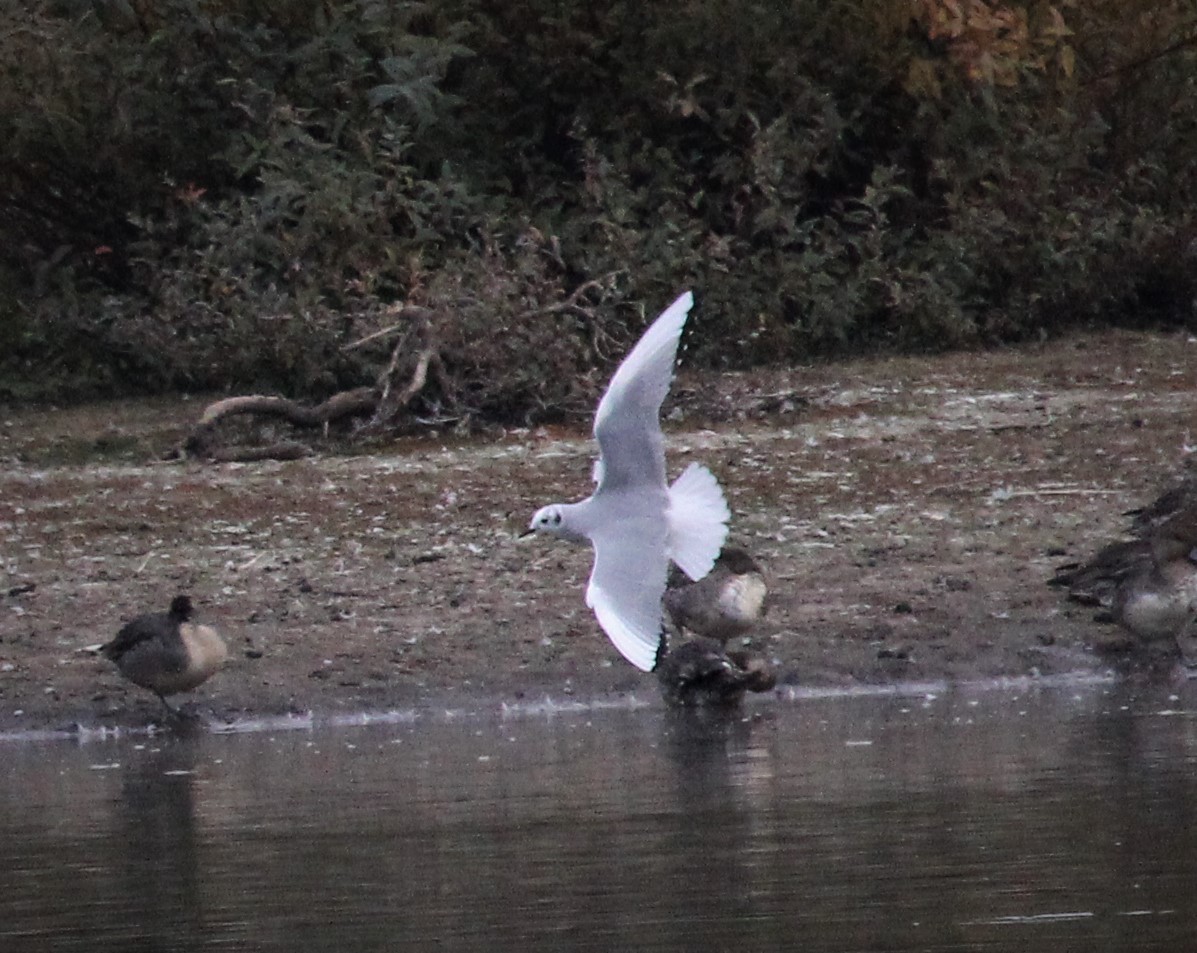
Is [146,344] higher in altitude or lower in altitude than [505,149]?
lower

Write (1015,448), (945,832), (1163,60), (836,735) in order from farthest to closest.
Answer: (1163,60), (1015,448), (836,735), (945,832)

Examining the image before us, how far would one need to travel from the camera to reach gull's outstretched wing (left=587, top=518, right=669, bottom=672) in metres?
8.23

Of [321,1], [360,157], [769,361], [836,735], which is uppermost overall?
[321,1]

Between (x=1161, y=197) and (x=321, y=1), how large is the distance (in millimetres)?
5591

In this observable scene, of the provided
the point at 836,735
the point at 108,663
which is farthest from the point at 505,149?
the point at 836,735

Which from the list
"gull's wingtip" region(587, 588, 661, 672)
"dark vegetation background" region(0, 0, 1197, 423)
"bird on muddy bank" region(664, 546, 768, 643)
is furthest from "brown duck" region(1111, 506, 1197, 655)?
"dark vegetation background" region(0, 0, 1197, 423)

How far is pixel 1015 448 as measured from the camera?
1380 centimetres

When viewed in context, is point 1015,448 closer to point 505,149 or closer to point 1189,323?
point 1189,323

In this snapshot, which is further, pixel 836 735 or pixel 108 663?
pixel 108 663

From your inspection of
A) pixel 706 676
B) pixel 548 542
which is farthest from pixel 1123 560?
pixel 548 542

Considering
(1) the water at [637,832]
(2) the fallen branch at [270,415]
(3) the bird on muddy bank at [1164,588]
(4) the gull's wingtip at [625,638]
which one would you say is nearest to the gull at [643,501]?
(4) the gull's wingtip at [625,638]

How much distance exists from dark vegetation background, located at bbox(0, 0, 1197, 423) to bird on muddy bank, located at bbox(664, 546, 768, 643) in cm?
478

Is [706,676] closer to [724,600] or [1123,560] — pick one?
[724,600]

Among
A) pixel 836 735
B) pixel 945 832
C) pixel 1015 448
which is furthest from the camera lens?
pixel 1015 448
